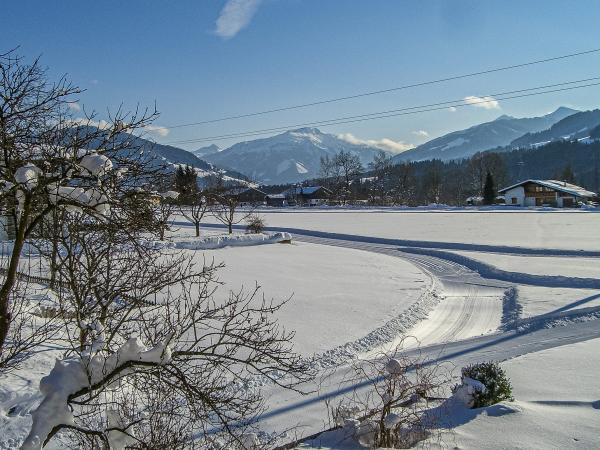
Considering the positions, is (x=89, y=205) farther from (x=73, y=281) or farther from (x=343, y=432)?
(x=343, y=432)

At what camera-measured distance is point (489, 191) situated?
7762cm

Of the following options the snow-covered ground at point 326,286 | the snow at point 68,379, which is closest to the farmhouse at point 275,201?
the snow-covered ground at point 326,286

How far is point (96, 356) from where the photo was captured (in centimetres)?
439

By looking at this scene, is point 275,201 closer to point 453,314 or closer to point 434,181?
point 434,181

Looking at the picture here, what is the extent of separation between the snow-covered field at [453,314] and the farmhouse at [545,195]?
4626cm

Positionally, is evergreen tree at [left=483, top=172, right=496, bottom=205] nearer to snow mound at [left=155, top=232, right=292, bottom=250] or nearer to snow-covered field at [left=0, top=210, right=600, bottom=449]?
snow-covered field at [left=0, top=210, right=600, bottom=449]

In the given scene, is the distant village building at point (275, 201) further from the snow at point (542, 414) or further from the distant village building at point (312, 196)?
the snow at point (542, 414)

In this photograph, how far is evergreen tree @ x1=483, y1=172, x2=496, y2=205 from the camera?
7700 cm

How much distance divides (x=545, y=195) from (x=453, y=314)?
2828 inches

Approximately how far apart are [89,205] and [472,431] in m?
5.67

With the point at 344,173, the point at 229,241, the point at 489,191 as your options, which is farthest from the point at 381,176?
the point at 229,241

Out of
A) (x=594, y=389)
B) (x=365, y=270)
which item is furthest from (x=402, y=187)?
(x=594, y=389)

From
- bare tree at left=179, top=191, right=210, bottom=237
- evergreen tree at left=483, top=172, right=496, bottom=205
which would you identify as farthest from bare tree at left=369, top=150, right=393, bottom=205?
bare tree at left=179, top=191, right=210, bottom=237

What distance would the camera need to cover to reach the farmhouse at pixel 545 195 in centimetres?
7488
